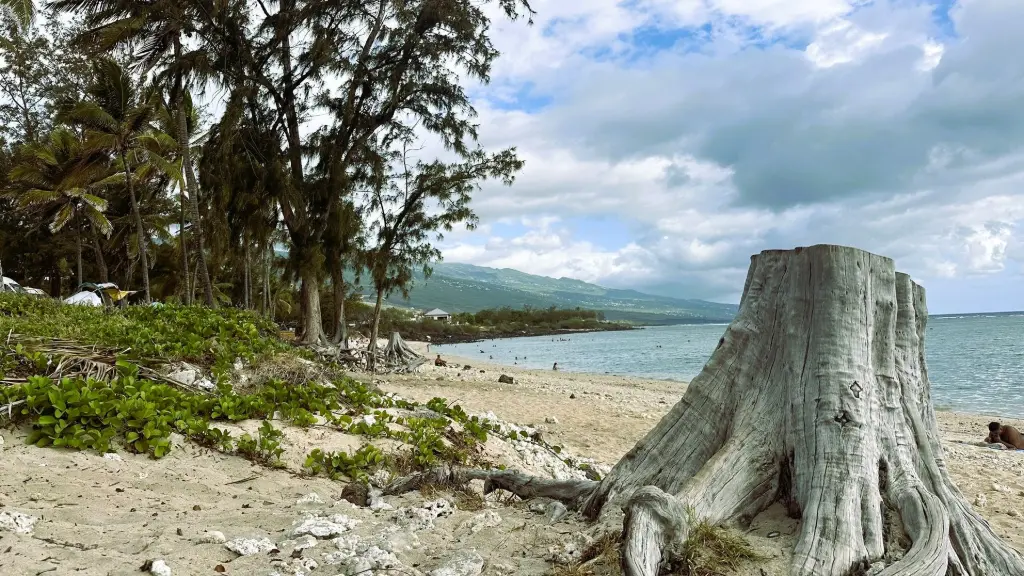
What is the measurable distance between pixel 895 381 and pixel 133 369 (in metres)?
6.61

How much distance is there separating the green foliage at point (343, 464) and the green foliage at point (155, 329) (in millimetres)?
2951

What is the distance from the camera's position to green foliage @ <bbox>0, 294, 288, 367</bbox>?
7.34 metres

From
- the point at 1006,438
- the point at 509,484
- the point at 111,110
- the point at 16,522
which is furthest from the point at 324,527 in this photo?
the point at 111,110

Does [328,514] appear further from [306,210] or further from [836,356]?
[306,210]

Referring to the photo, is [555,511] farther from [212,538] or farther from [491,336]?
[491,336]

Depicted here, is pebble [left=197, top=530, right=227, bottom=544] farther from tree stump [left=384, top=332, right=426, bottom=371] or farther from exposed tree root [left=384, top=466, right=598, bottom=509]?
tree stump [left=384, top=332, right=426, bottom=371]

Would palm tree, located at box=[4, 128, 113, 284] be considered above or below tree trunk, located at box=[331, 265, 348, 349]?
above

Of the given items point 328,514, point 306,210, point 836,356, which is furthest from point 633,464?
point 306,210

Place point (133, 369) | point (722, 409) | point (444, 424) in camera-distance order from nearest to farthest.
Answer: point (722, 409) → point (133, 369) → point (444, 424)

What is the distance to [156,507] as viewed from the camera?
4.04 m

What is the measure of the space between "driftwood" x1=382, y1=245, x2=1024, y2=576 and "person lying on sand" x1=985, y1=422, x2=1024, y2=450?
34.8ft

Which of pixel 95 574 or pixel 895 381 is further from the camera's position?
Result: pixel 895 381

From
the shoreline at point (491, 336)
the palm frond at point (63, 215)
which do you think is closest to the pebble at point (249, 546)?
the palm frond at point (63, 215)

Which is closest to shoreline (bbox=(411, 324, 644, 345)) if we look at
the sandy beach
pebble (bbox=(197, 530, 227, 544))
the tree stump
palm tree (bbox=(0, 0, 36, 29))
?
the tree stump
